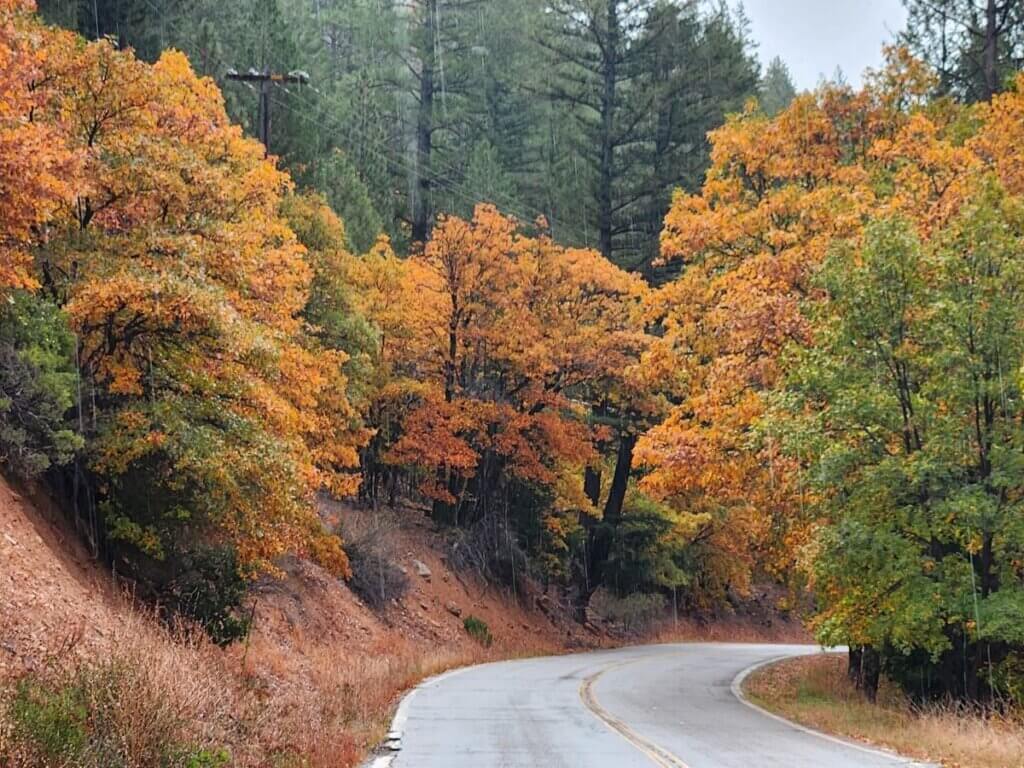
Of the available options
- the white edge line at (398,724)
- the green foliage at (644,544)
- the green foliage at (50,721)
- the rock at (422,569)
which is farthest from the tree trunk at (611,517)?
the green foliage at (50,721)

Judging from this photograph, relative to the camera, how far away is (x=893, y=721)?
15.1m

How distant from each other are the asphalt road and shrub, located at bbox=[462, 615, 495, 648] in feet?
20.1

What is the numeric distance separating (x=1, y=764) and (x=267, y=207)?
604 inches

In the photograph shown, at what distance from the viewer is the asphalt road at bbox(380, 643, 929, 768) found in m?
10.6

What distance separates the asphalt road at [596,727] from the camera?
10.6 metres

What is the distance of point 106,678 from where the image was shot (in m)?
8.03

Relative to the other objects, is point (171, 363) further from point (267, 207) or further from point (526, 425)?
point (526, 425)

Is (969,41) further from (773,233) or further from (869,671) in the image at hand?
(869,671)

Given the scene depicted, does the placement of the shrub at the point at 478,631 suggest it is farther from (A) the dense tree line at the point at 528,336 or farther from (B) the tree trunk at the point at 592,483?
(B) the tree trunk at the point at 592,483

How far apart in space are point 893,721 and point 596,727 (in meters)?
5.04

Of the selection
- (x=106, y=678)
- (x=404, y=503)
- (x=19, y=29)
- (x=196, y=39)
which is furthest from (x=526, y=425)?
(x=106, y=678)

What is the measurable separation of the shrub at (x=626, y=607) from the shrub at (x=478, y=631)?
37.6ft

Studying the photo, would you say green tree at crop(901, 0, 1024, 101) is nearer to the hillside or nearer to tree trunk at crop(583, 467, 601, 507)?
tree trunk at crop(583, 467, 601, 507)

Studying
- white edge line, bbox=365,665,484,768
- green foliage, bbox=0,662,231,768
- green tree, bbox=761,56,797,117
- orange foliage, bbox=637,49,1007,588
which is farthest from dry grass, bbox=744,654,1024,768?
green tree, bbox=761,56,797,117
